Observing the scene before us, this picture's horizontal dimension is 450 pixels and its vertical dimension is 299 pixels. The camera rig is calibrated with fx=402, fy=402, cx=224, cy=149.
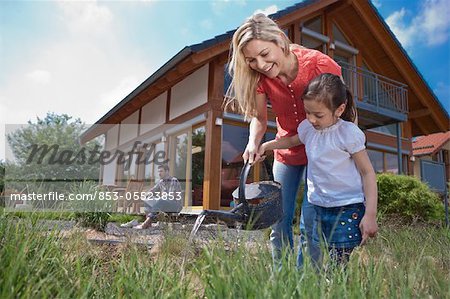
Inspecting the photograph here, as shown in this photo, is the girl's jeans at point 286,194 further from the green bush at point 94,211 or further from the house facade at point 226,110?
the house facade at point 226,110

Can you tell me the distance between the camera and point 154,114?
1256cm

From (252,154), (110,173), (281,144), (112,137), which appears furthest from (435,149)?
(252,154)

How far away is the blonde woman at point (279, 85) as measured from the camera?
6.77 feet

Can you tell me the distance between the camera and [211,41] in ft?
27.5

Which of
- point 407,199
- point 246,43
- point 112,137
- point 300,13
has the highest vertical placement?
point 300,13

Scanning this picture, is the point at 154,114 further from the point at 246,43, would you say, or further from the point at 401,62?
the point at 246,43

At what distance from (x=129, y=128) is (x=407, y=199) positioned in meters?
9.82

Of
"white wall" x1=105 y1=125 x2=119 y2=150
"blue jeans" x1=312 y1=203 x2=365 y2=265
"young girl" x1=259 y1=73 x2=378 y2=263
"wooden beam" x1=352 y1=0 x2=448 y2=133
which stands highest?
"wooden beam" x1=352 y1=0 x2=448 y2=133

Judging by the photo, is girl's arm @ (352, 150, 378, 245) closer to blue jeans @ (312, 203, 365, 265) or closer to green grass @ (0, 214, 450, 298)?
blue jeans @ (312, 203, 365, 265)

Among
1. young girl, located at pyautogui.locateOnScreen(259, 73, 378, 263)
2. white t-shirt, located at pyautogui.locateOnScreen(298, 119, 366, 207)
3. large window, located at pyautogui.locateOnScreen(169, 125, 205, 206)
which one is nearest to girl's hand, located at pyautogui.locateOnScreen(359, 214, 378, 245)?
young girl, located at pyautogui.locateOnScreen(259, 73, 378, 263)

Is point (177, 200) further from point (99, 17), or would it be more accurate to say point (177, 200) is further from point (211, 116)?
point (99, 17)

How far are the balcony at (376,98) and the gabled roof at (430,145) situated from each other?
8.79 meters

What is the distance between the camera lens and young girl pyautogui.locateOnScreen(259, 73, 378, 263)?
1.78m

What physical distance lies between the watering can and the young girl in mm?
192
